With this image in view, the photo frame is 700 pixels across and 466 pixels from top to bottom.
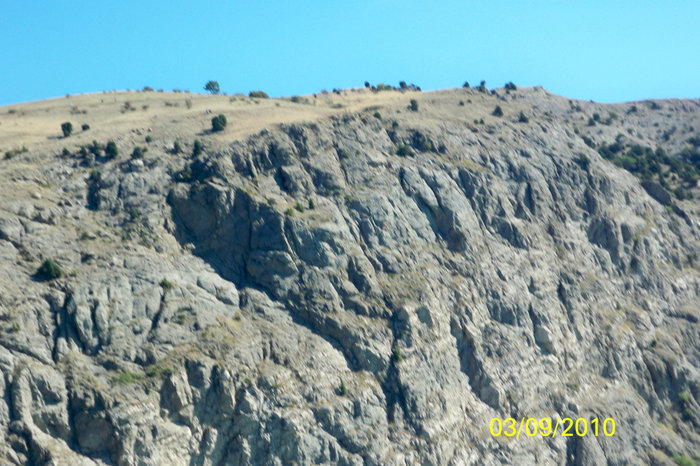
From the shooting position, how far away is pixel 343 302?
55.8m

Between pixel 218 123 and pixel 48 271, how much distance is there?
24.5m

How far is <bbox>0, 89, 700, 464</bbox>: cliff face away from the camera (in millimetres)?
45312

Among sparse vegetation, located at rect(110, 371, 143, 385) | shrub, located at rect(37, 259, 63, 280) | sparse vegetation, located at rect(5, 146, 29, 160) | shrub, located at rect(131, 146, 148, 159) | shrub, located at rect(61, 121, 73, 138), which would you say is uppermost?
shrub, located at rect(61, 121, 73, 138)

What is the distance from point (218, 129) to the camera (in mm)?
67938

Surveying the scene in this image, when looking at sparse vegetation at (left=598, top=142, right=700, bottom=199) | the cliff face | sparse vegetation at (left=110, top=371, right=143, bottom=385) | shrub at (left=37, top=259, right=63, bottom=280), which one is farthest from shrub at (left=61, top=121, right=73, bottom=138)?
sparse vegetation at (left=598, top=142, right=700, bottom=199)

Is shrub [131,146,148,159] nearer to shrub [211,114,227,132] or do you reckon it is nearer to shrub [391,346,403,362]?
shrub [211,114,227,132]

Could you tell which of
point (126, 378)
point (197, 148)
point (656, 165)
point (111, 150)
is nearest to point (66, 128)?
point (111, 150)

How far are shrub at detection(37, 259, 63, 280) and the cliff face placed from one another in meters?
0.69

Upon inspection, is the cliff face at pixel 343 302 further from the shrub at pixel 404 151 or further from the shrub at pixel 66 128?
the shrub at pixel 66 128

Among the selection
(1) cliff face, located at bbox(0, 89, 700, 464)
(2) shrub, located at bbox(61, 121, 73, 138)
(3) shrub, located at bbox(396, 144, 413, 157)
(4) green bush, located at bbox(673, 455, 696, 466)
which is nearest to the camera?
(1) cliff face, located at bbox(0, 89, 700, 464)

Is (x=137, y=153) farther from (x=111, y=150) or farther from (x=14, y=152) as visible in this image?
(x=14, y=152)

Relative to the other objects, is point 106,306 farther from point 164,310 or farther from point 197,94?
point 197,94

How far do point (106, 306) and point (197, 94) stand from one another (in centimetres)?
4503

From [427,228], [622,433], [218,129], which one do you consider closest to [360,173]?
[427,228]
